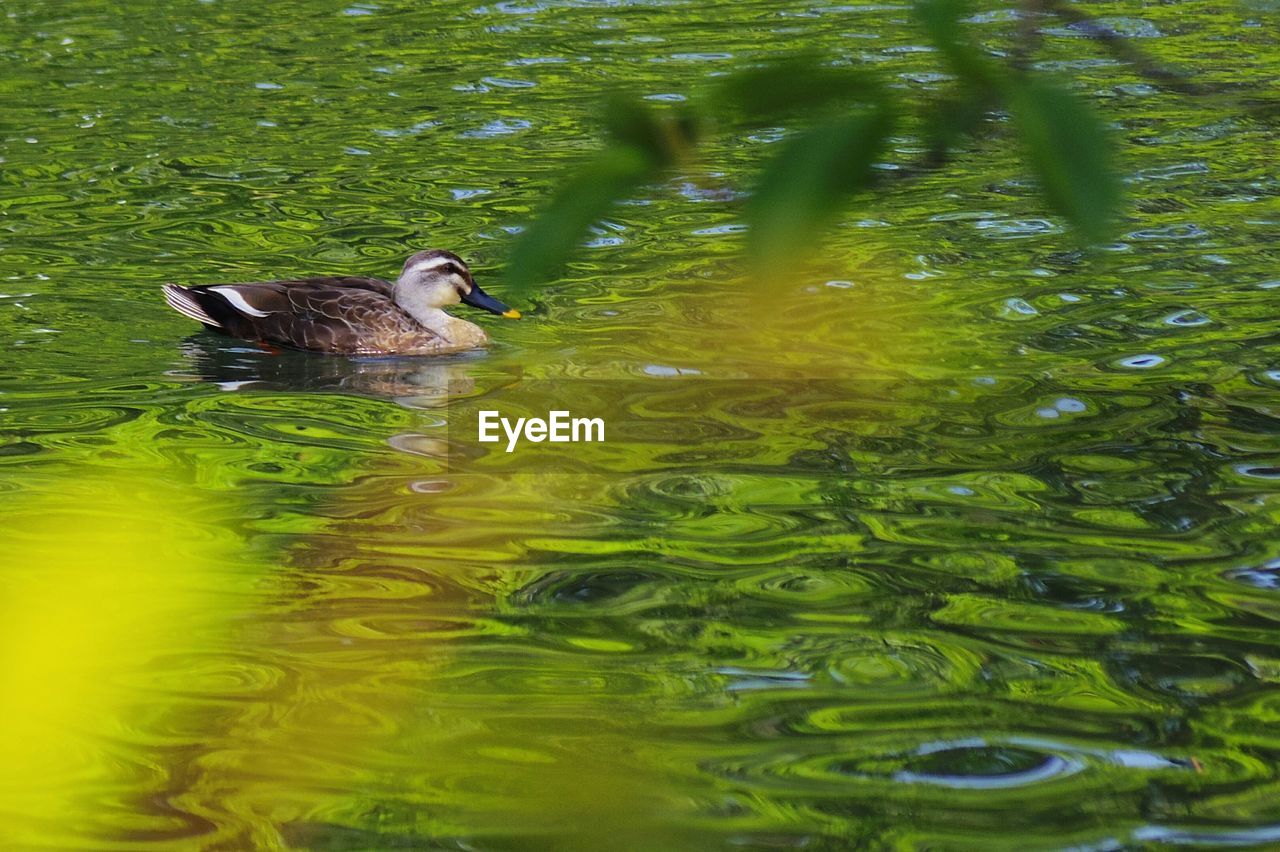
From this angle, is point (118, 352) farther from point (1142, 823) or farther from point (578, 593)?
point (1142, 823)

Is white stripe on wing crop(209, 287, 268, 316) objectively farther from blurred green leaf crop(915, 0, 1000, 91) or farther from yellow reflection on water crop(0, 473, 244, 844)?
blurred green leaf crop(915, 0, 1000, 91)

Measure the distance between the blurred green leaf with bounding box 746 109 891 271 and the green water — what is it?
→ 0.04 m

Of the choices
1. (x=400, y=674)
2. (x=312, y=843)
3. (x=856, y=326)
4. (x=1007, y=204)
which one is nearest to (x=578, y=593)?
(x=400, y=674)

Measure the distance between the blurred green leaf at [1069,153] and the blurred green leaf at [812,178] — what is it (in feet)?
0.41

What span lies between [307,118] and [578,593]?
8827 millimetres

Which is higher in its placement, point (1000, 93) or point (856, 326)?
point (1000, 93)

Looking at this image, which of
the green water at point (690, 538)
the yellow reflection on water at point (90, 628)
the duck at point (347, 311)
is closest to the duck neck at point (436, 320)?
the duck at point (347, 311)

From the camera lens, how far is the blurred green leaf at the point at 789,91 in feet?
4.95

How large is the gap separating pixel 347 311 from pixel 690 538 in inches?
145

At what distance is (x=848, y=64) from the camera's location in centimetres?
155

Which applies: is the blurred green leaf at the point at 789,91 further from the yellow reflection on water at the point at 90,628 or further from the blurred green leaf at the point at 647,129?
the yellow reflection on water at the point at 90,628

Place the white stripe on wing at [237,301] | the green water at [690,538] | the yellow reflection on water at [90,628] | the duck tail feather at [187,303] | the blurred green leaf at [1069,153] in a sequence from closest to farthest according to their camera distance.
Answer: the blurred green leaf at [1069,153]
the green water at [690,538]
the yellow reflection on water at [90,628]
the white stripe on wing at [237,301]
the duck tail feather at [187,303]

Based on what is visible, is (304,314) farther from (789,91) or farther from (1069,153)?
(1069,153)

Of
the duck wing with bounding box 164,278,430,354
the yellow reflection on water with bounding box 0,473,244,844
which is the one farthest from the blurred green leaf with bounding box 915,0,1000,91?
the duck wing with bounding box 164,278,430,354
